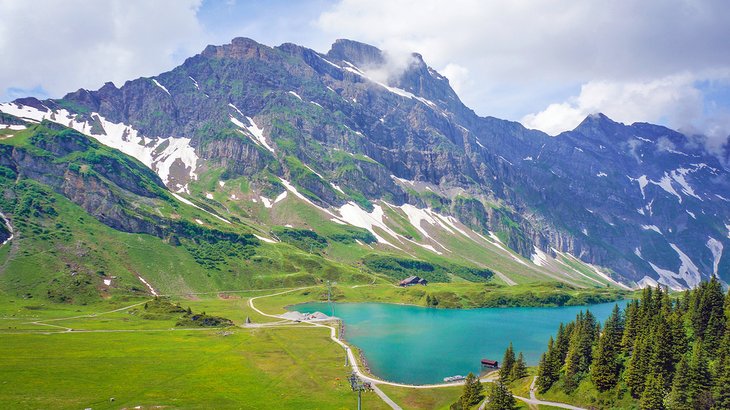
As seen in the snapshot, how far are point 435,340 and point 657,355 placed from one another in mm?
73849

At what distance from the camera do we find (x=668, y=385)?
241 feet

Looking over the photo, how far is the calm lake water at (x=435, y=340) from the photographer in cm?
11219

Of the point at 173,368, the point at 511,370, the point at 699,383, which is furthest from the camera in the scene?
the point at 173,368

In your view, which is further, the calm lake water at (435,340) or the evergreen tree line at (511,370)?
the calm lake water at (435,340)

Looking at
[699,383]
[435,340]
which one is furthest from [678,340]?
[435,340]

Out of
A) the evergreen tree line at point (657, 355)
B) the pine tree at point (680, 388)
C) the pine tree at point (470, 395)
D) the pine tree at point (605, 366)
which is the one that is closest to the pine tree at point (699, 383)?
the evergreen tree line at point (657, 355)

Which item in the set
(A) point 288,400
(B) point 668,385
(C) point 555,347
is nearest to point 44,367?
(A) point 288,400

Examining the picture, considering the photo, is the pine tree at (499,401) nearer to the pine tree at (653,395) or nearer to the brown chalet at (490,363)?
the pine tree at (653,395)

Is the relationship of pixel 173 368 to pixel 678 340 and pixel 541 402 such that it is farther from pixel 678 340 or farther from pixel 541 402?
pixel 678 340

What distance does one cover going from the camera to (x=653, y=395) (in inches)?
2761

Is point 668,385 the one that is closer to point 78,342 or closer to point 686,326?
point 686,326

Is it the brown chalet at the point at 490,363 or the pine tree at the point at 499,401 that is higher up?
the pine tree at the point at 499,401

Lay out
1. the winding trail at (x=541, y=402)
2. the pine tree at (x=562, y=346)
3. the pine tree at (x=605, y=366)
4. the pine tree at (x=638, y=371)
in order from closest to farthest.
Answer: the pine tree at (x=638, y=371) < the winding trail at (x=541, y=402) < the pine tree at (x=605, y=366) < the pine tree at (x=562, y=346)

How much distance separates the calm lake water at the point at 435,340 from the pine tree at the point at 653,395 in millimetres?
40796
